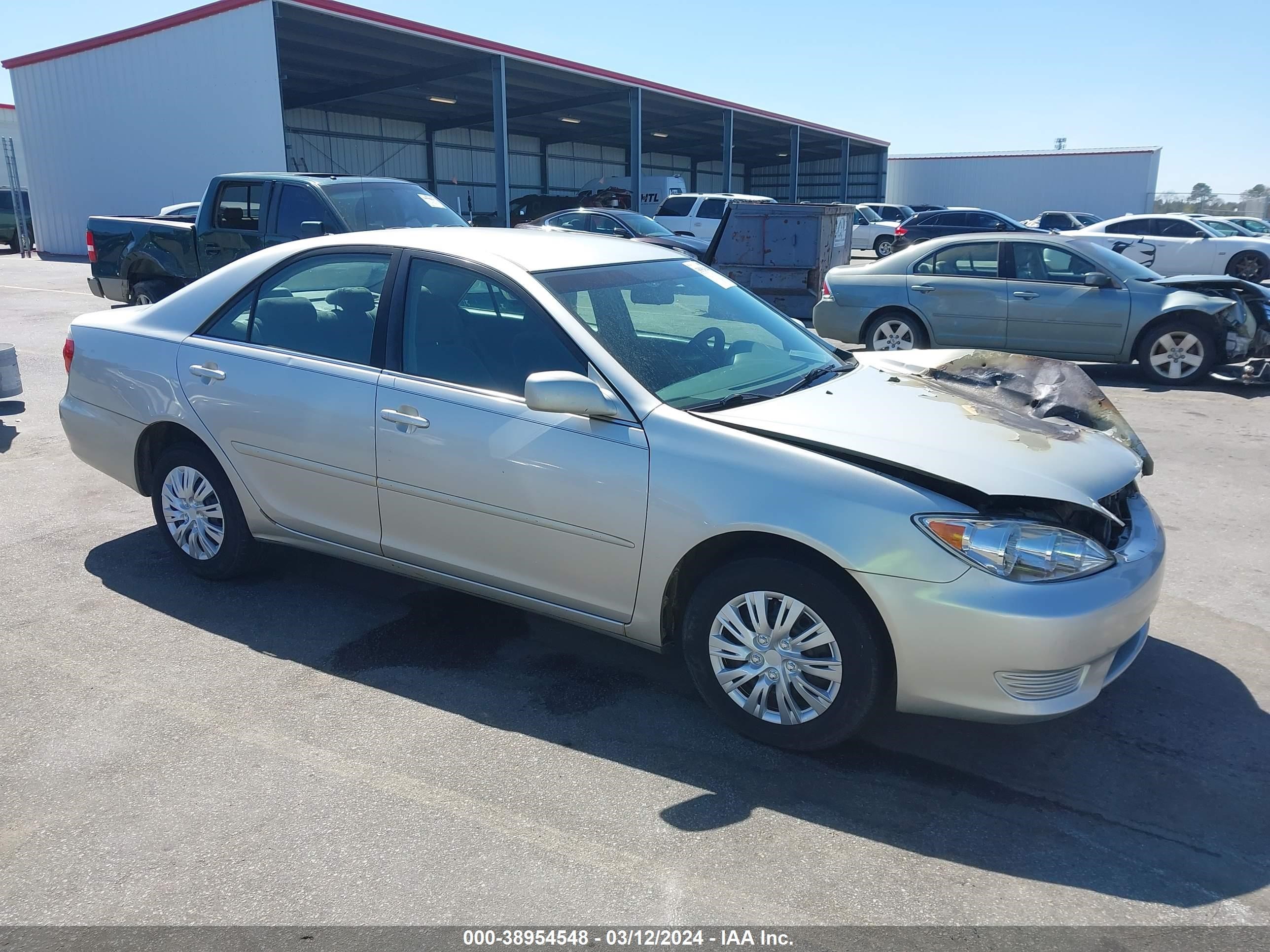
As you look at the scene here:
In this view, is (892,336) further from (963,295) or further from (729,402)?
(729,402)

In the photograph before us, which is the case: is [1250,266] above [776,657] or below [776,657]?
above

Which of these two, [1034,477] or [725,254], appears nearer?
[1034,477]

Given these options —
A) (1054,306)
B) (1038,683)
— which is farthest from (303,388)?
(1054,306)

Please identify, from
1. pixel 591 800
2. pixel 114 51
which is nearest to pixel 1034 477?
pixel 591 800

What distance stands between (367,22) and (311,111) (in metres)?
14.1

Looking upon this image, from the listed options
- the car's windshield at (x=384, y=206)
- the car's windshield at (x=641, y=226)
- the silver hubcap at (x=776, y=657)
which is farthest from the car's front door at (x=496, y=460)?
the car's windshield at (x=641, y=226)

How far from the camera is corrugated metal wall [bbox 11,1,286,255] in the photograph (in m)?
21.7

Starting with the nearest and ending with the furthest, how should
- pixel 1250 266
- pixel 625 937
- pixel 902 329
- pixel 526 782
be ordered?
pixel 625 937, pixel 526 782, pixel 902 329, pixel 1250 266

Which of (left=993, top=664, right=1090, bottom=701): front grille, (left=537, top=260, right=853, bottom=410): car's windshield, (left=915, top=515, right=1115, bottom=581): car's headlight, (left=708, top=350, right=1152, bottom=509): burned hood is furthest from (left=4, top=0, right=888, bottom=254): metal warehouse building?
(left=993, top=664, right=1090, bottom=701): front grille

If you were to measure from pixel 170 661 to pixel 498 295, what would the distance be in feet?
6.50

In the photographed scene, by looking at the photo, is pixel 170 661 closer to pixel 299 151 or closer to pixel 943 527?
pixel 943 527

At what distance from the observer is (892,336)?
1061 centimetres

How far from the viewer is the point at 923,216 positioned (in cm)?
2978

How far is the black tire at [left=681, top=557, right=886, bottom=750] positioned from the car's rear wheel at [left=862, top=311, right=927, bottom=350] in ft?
25.4
